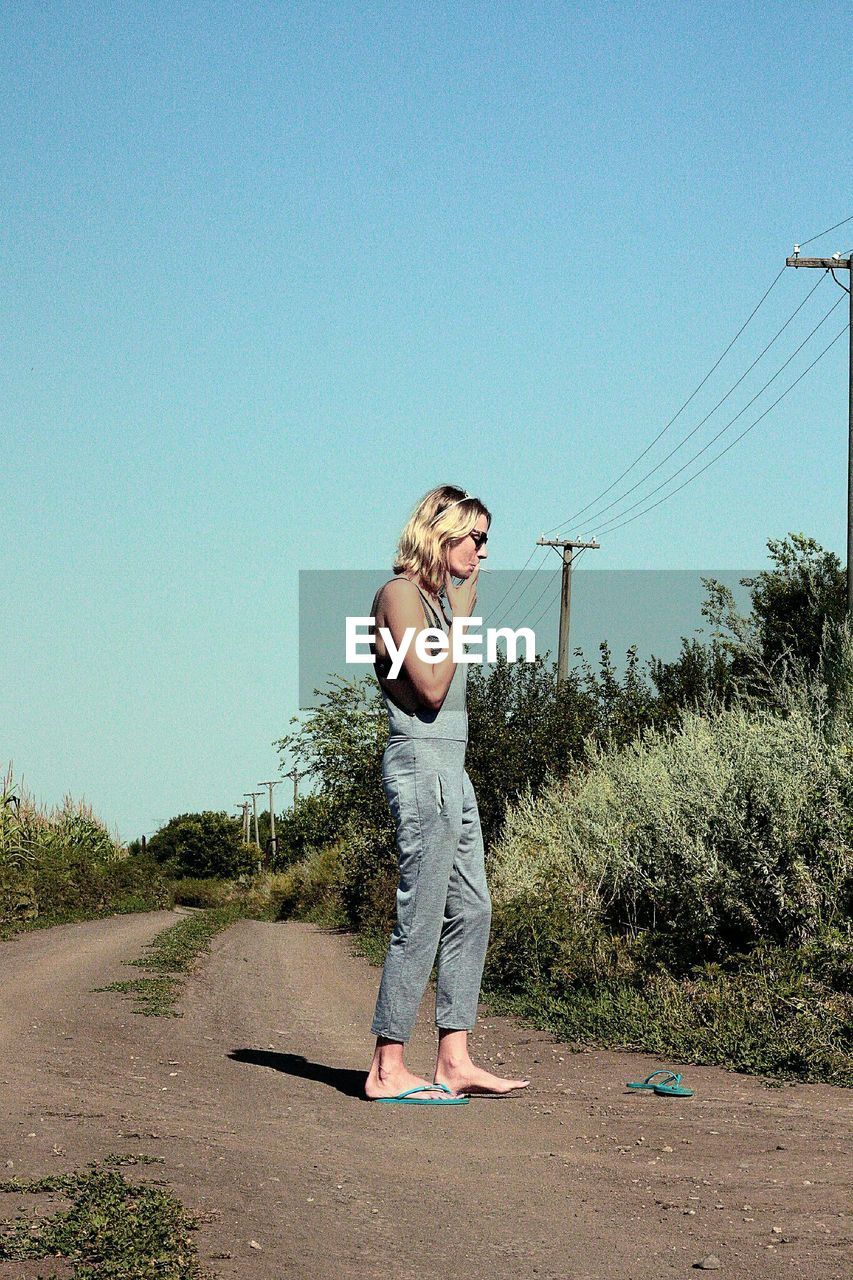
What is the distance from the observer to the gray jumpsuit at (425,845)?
17.2 feet

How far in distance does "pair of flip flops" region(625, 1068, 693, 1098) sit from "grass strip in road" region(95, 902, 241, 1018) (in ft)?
11.0

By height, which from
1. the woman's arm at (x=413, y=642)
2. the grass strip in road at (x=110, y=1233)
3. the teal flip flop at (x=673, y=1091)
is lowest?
the teal flip flop at (x=673, y=1091)

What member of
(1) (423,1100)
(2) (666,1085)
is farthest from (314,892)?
(1) (423,1100)

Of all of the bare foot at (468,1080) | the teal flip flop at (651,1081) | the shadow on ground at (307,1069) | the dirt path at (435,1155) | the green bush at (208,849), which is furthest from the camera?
the green bush at (208,849)

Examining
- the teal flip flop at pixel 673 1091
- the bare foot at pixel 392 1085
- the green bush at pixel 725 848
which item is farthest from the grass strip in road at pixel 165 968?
the teal flip flop at pixel 673 1091

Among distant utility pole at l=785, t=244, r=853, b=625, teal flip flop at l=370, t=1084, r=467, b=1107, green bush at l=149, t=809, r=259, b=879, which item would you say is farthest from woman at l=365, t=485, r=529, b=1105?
green bush at l=149, t=809, r=259, b=879

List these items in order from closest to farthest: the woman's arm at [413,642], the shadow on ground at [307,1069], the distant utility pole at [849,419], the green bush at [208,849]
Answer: the woman's arm at [413,642]
the shadow on ground at [307,1069]
the distant utility pole at [849,419]
the green bush at [208,849]

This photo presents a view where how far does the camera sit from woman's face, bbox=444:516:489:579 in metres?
5.41

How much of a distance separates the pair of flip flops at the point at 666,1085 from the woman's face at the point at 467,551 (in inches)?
96.8

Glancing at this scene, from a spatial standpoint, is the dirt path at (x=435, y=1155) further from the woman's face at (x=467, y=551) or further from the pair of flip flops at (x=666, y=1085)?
the woman's face at (x=467, y=551)

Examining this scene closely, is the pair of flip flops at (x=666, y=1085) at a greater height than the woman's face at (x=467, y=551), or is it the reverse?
the woman's face at (x=467, y=551)

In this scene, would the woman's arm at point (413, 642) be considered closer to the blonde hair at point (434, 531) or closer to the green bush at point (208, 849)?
the blonde hair at point (434, 531)

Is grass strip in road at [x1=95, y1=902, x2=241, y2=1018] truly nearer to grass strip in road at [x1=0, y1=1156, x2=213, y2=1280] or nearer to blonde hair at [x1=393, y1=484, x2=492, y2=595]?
blonde hair at [x1=393, y1=484, x2=492, y2=595]

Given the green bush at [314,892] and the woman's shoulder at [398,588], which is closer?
the woman's shoulder at [398,588]
